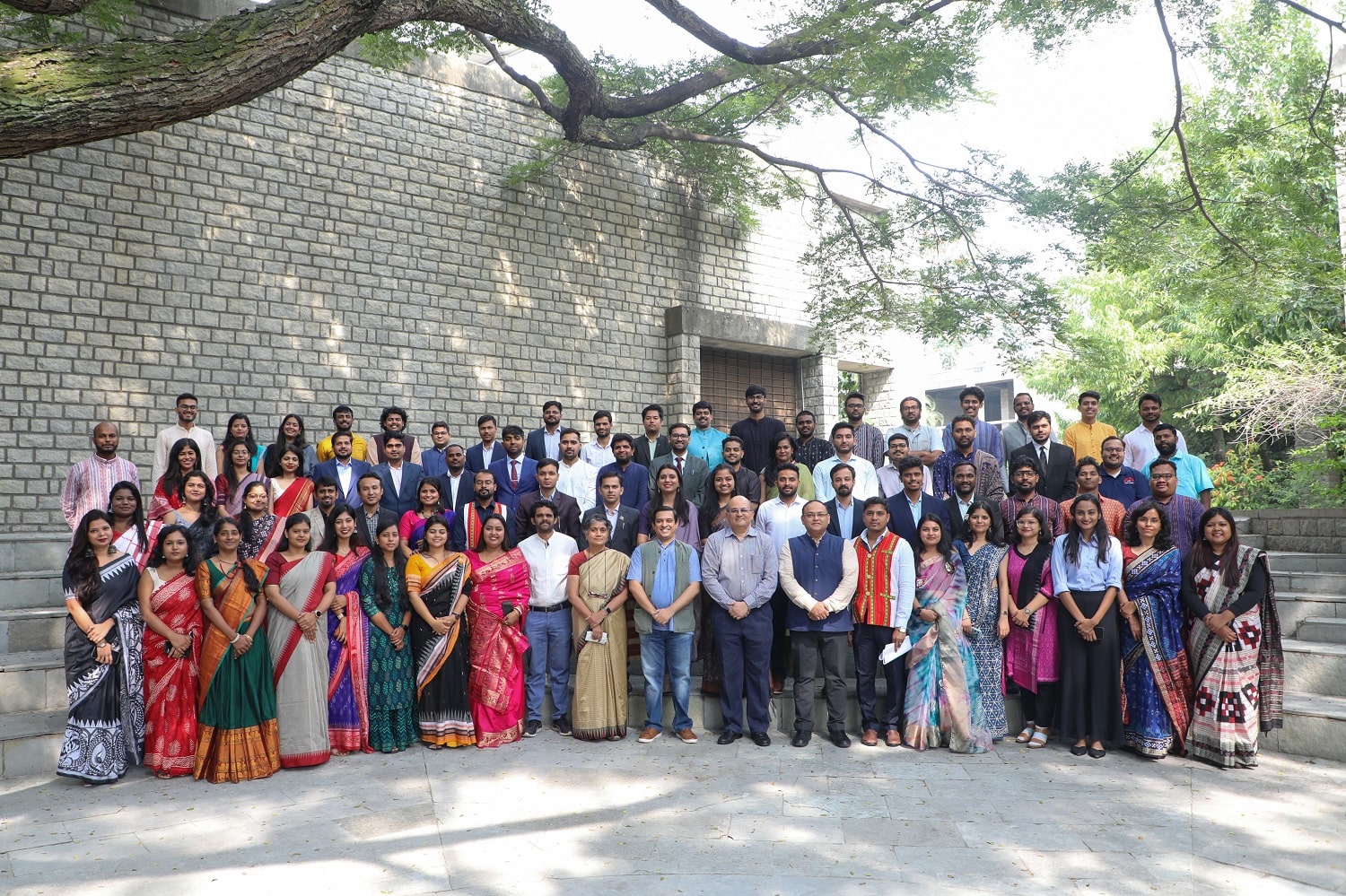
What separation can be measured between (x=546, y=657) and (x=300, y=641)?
1523mm

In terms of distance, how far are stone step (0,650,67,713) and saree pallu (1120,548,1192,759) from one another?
20.3ft

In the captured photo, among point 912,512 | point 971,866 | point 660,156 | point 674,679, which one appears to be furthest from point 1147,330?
point 971,866

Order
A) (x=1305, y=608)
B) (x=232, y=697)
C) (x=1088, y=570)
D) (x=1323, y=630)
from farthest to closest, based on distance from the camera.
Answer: (x=1305, y=608), (x=1323, y=630), (x=1088, y=570), (x=232, y=697)

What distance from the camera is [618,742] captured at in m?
5.80

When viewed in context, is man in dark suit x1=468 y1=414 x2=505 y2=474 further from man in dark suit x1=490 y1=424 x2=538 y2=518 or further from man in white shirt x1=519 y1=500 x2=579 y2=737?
man in white shirt x1=519 y1=500 x2=579 y2=737

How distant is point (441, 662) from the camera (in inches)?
229

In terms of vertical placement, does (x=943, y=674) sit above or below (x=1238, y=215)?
below

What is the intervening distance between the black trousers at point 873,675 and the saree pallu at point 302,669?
3.13m

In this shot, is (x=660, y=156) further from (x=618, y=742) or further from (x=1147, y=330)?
(x=1147, y=330)

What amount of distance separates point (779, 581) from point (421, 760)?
7.73ft

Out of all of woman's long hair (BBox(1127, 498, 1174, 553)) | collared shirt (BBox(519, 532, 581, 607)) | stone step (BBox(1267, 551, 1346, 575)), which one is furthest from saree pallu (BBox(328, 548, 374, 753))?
stone step (BBox(1267, 551, 1346, 575))

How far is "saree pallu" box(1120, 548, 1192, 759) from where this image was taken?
5438mm

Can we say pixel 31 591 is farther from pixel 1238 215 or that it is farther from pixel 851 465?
pixel 1238 215

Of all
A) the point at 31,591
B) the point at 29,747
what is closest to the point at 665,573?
the point at 29,747
